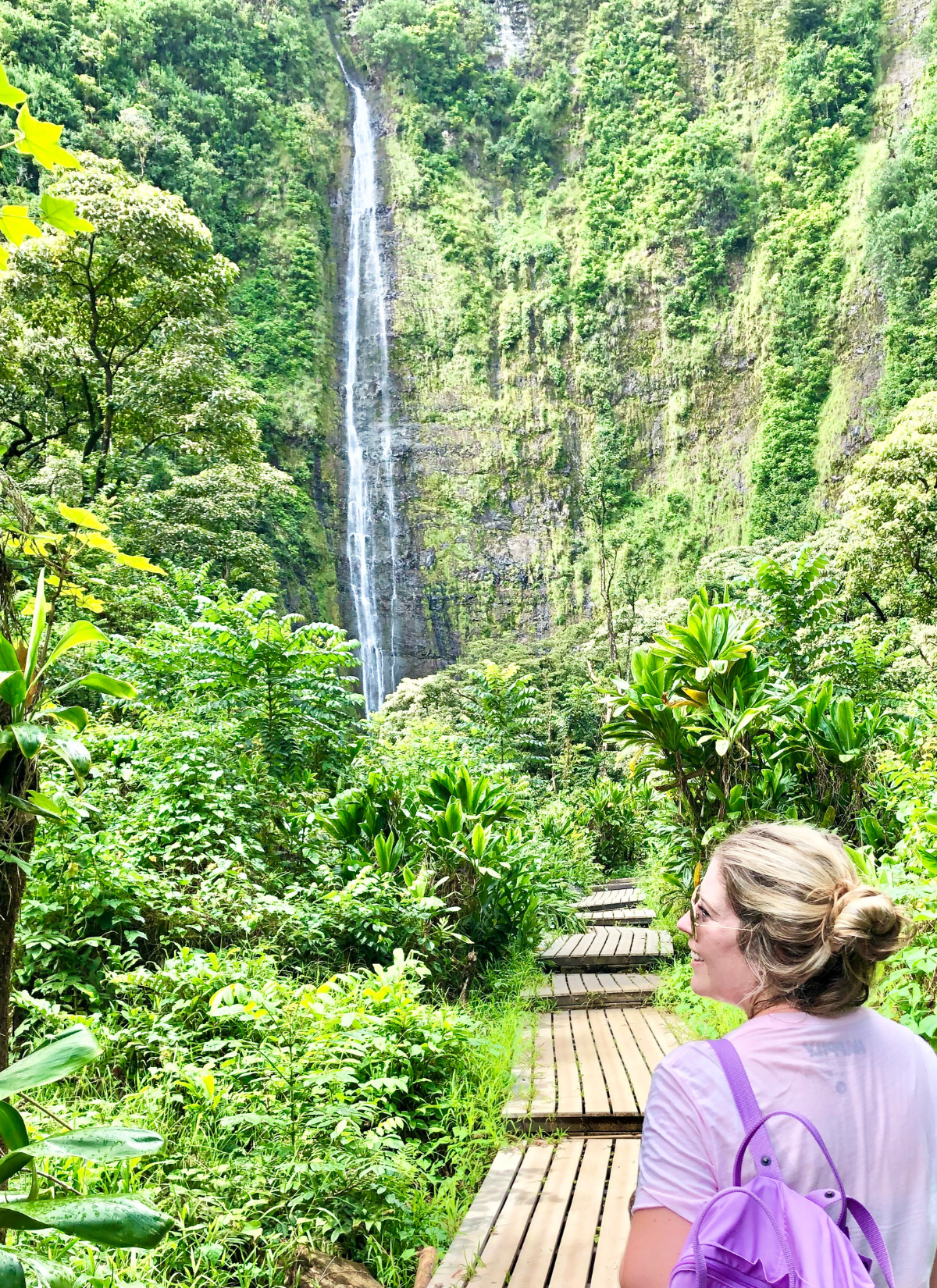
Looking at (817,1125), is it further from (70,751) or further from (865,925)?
(70,751)

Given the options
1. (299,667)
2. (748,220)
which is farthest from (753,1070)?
(748,220)

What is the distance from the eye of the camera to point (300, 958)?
425cm

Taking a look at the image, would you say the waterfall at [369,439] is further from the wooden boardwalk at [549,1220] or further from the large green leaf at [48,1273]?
the large green leaf at [48,1273]

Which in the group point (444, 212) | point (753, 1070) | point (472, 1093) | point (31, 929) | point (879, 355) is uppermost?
point (444, 212)

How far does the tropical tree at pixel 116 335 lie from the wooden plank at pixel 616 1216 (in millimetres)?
9862

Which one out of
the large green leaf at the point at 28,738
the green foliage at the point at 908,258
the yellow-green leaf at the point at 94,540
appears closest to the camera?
the large green leaf at the point at 28,738

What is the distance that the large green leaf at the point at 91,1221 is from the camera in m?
0.99

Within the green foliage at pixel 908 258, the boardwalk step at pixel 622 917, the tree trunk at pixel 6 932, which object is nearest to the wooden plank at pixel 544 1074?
the tree trunk at pixel 6 932

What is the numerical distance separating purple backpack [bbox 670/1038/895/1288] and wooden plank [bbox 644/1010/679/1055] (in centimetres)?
314

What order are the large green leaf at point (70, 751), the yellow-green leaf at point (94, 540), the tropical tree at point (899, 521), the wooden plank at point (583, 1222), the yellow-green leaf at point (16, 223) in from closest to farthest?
1. the yellow-green leaf at point (16, 223)
2. the large green leaf at point (70, 751)
3. the yellow-green leaf at point (94, 540)
4. the wooden plank at point (583, 1222)
5. the tropical tree at point (899, 521)

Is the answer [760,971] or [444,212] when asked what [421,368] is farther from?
[760,971]

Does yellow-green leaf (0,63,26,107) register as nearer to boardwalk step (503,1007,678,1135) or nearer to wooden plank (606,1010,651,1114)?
boardwalk step (503,1007,678,1135)

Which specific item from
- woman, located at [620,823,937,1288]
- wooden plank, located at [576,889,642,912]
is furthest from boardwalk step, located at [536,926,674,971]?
woman, located at [620,823,937,1288]

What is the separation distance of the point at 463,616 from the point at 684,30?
70.9 feet
